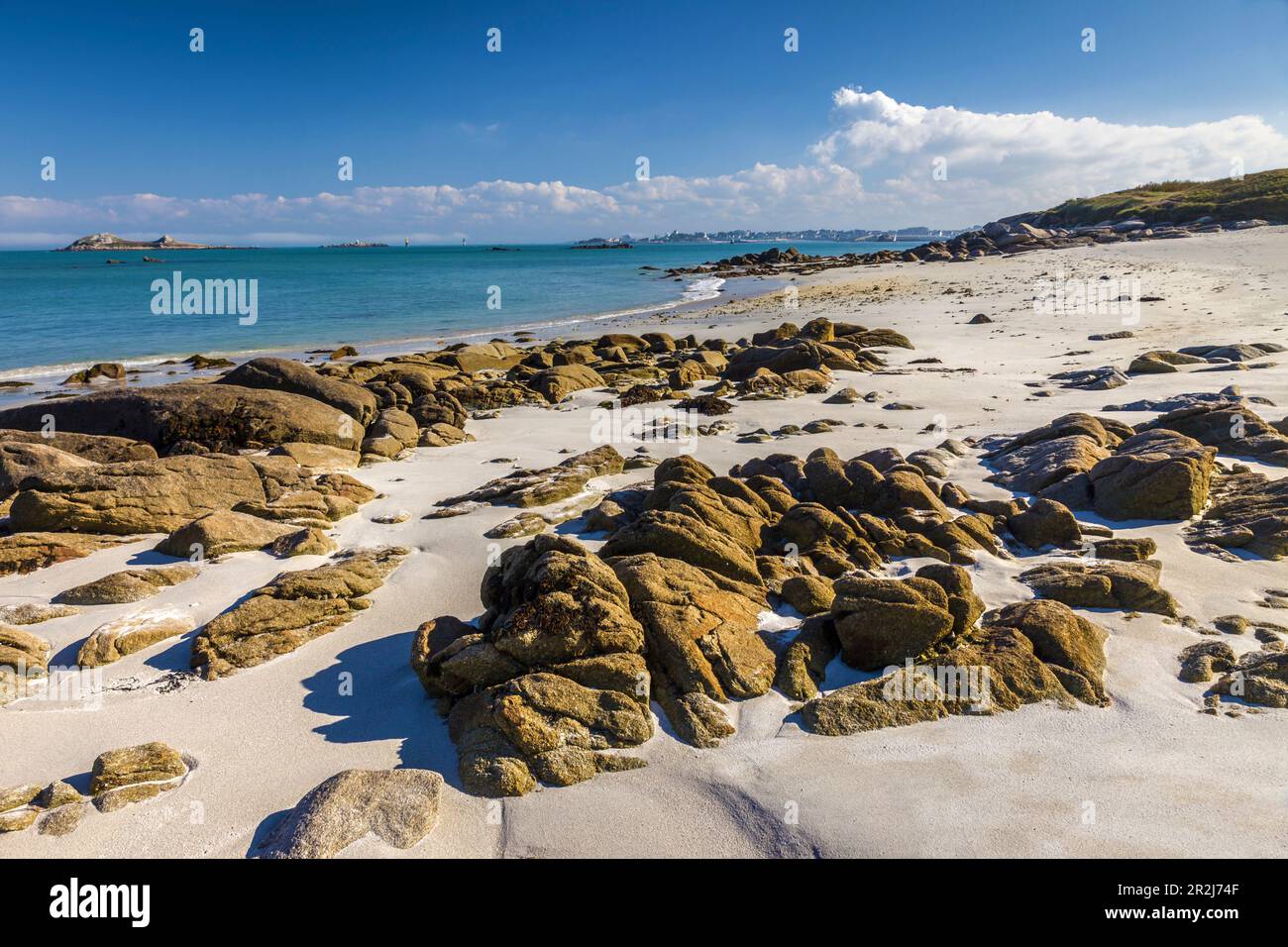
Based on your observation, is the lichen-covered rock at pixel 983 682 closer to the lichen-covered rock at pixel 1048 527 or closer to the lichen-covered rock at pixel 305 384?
the lichen-covered rock at pixel 1048 527

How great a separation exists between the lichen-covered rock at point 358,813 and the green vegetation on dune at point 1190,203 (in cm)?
8220

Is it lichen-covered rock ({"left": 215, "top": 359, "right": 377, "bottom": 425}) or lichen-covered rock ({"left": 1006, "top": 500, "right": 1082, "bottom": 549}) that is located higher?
lichen-covered rock ({"left": 215, "top": 359, "right": 377, "bottom": 425})

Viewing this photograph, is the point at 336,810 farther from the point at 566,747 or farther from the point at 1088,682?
the point at 1088,682

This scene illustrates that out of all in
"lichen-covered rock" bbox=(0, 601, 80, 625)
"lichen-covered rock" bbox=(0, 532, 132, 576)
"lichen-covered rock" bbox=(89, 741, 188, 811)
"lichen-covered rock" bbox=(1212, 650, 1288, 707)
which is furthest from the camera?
"lichen-covered rock" bbox=(0, 532, 132, 576)

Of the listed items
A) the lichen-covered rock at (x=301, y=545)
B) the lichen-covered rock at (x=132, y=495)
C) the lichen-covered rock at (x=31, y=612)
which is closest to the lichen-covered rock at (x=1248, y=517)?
the lichen-covered rock at (x=301, y=545)

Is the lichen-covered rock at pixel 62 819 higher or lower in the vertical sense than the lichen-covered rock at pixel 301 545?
lower

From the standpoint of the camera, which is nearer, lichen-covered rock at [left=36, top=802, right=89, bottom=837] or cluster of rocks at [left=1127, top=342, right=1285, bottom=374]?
lichen-covered rock at [left=36, top=802, right=89, bottom=837]

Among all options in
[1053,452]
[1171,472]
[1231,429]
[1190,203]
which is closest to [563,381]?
[1053,452]

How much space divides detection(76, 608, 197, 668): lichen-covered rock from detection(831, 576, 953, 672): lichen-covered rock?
694cm

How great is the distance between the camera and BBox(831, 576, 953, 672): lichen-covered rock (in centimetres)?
638

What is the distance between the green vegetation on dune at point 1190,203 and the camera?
6338 centimetres

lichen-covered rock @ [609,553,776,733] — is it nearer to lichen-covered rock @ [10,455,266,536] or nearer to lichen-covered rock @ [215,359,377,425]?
lichen-covered rock @ [10,455,266,536]

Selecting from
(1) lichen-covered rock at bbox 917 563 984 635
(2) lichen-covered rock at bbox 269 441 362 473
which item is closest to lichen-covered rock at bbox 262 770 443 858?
(1) lichen-covered rock at bbox 917 563 984 635

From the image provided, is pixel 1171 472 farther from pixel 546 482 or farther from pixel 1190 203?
pixel 1190 203
